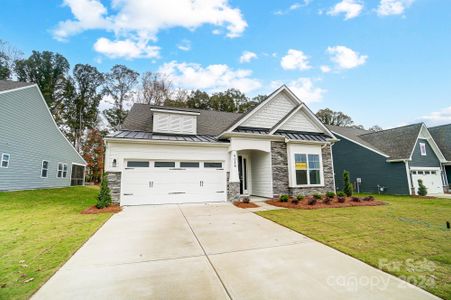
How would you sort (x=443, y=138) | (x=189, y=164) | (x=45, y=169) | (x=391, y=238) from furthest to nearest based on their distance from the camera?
(x=443, y=138) < (x=45, y=169) < (x=189, y=164) < (x=391, y=238)

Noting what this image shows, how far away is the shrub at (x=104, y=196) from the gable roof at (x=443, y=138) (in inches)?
1077

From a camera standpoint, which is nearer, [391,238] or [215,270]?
[215,270]

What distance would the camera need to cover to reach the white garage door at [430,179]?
637 inches

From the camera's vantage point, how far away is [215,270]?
3.24 metres

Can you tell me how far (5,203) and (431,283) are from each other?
1455 centimetres

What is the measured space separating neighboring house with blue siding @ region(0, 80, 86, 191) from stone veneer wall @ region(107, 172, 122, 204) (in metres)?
8.31

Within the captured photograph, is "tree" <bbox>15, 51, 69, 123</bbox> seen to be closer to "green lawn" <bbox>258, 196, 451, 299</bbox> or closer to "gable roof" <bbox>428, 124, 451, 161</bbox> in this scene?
"green lawn" <bbox>258, 196, 451, 299</bbox>

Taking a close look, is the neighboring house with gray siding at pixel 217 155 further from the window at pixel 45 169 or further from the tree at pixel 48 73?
the tree at pixel 48 73

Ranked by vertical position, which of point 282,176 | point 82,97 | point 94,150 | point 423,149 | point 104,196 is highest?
point 82,97

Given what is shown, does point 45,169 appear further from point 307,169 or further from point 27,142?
point 307,169

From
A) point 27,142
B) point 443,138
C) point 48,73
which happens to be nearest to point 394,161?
point 443,138

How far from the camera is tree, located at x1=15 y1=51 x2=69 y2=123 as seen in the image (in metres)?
27.2

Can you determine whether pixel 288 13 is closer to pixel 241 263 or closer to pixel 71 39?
pixel 241 263

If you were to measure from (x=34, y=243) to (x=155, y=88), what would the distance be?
924 inches
